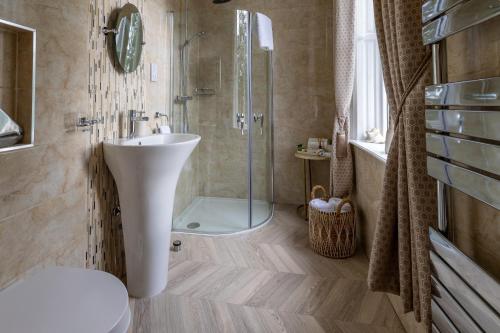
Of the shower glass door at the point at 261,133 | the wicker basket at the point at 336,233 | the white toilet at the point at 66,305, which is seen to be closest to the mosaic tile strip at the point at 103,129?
the white toilet at the point at 66,305

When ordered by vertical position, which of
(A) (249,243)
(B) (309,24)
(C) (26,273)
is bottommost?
(A) (249,243)

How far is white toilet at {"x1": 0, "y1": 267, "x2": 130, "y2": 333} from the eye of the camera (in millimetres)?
709

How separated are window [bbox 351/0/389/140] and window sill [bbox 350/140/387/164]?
0.16 metres

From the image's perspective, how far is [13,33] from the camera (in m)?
1.05

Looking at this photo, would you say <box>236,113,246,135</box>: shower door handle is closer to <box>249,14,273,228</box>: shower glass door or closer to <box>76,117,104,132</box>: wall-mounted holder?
<box>249,14,273,228</box>: shower glass door

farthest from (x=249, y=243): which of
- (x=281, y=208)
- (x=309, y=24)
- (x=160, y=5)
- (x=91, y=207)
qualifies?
(x=309, y=24)

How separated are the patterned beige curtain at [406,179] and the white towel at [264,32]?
1.62m

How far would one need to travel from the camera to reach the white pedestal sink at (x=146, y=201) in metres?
1.44

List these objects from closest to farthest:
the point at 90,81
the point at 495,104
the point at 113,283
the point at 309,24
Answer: the point at 495,104
the point at 113,283
the point at 90,81
the point at 309,24

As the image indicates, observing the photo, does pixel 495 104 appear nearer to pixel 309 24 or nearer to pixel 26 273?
pixel 26 273

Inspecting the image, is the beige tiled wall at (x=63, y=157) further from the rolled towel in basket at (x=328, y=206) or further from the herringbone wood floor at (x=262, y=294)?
the rolled towel in basket at (x=328, y=206)

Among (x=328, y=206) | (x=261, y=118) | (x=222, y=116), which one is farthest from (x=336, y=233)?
(x=222, y=116)

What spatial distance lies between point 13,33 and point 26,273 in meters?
0.94

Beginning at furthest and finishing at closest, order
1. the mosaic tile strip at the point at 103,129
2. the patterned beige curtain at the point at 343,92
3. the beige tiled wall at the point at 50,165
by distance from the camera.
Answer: the patterned beige curtain at the point at 343,92, the mosaic tile strip at the point at 103,129, the beige tiled wall at the point at 50,165
